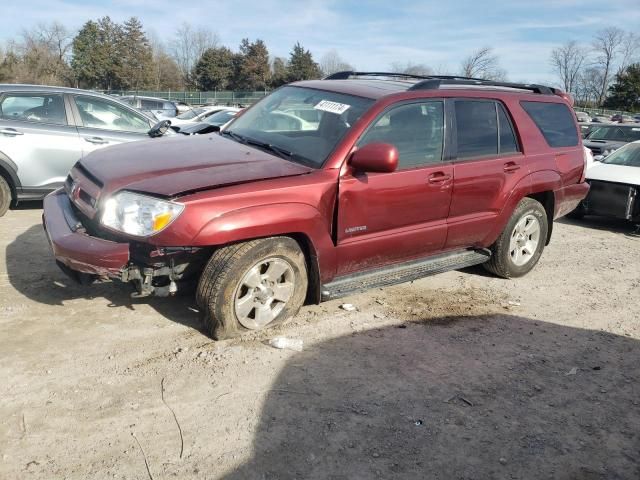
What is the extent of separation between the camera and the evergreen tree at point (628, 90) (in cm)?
5475

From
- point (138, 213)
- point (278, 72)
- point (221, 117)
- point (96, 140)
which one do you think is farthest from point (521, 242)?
point (278, 72)

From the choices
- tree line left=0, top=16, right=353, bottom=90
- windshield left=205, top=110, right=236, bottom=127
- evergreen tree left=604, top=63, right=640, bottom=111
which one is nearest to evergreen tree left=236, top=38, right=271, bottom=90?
tree line left=0, top=16, right=353, bottom=90

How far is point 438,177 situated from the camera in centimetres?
455

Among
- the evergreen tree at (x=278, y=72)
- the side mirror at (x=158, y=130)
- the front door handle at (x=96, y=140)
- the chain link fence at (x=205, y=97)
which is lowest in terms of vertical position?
the front door handle at (x=96, y=140)

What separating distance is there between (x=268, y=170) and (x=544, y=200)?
132 inches

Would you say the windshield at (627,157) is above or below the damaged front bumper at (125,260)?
above

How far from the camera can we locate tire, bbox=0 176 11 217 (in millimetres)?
6700

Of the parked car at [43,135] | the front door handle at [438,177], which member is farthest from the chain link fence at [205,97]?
the front door handle at [438,177]

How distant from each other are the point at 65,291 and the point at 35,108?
350 cm

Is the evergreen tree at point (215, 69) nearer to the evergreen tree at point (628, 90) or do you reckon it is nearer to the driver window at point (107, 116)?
the evergreen tree at point (628, 90)

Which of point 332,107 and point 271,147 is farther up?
point 332,107

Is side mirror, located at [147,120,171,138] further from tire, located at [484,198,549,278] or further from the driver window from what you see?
tire, located at [484,198,549,278]

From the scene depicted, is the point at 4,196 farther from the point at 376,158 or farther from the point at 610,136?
the point at 610,136

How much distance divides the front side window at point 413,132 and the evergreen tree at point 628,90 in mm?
59588
